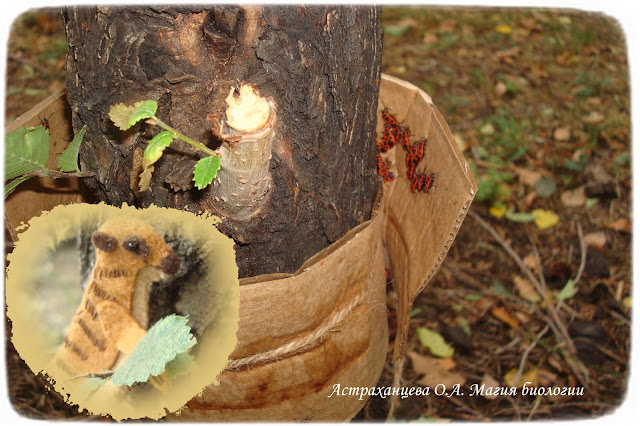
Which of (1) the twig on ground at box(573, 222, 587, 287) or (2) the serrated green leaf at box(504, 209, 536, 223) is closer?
(1) the twig on ground at box(573, 222, 587, 287)

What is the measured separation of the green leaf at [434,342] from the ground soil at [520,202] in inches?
0.5

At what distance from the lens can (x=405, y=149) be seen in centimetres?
134

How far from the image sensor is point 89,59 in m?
0.93

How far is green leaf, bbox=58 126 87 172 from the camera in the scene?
39.6 inches

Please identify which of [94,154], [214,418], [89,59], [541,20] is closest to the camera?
[89,59]

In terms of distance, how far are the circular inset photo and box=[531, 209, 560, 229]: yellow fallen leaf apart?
1.66 metres

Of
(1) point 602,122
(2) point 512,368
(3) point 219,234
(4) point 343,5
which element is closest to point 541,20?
(1) point 602,122

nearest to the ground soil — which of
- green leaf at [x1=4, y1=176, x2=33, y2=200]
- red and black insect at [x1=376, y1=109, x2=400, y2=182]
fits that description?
red and black insect at [x1=376, y1=109, x2=400, y2=182]

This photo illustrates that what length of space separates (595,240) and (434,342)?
836 millimetres

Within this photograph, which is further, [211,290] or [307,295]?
[307,295]

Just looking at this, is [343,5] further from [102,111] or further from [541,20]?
[541,20]

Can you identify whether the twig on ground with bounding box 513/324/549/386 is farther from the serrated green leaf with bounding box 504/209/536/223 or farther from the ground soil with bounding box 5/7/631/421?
the serrated green leaf with bounding box 504/209/536/223

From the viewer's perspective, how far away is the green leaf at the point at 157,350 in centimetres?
91

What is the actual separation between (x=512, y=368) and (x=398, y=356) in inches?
28.1
